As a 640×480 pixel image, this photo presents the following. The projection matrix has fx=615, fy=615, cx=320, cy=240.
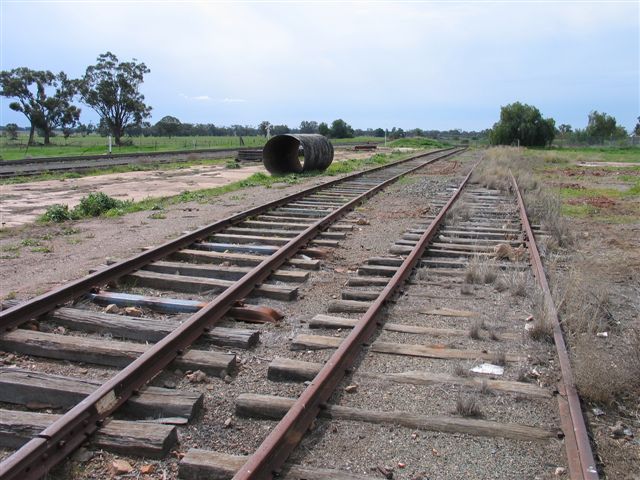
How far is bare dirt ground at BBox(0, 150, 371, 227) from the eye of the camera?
1395cm

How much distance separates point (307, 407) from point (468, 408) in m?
1.01

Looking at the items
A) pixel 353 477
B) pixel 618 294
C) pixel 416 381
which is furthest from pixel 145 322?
pixel 618 294

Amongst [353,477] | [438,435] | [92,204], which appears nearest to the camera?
[353,477]

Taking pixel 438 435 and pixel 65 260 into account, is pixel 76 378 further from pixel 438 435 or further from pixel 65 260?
pixel 65 260

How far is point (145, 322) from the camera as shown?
521cm

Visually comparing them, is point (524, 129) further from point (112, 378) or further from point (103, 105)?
point (112, 378)

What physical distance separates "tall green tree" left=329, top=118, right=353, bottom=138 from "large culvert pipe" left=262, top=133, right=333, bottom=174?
3469 inches

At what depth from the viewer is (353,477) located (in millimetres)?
3141

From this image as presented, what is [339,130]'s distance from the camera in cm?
11106

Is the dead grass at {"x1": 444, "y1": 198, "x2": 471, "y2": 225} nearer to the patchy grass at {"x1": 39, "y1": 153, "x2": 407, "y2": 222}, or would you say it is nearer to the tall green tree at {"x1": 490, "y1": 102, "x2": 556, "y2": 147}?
the patchy grass at {"x1": 39, "y1": 153, "x2": 407, "y2": 222}

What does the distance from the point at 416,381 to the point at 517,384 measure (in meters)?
0.68

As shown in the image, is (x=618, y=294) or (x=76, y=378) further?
(x=618, y=294)

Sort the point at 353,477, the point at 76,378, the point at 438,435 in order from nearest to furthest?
the point at 353,477
the point at 438,435
the point at 76,378

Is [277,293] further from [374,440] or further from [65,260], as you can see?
[65,260]
